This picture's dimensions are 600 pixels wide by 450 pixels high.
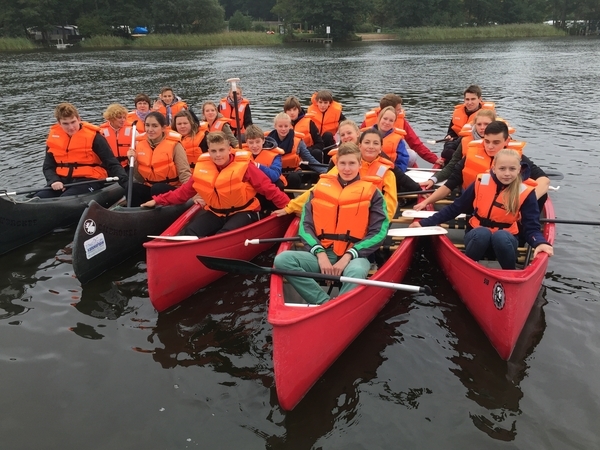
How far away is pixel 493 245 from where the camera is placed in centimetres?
429

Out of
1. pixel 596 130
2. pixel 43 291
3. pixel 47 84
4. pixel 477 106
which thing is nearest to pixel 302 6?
pixel 47 84

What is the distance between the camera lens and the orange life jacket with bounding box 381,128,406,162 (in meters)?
6.53

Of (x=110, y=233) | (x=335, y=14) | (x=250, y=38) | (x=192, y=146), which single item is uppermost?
(x=335, y=14)

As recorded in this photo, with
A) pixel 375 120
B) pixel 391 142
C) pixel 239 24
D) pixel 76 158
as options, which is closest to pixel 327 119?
pixel 375 120

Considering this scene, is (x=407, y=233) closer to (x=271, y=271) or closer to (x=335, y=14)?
(x=271, y=271)

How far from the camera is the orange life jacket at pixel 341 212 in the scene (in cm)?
429

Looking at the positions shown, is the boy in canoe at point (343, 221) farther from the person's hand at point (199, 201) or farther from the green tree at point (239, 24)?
the green tree at point (239, 24)

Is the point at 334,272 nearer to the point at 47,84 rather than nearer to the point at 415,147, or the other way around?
the point at 415,147

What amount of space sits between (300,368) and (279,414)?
347mm

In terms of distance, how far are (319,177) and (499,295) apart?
2492 millimetres

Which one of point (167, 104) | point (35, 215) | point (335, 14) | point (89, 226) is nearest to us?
point (89, 226)

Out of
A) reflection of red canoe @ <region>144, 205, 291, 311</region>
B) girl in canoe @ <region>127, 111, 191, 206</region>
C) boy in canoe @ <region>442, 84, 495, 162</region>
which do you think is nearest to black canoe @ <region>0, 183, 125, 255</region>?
girl in canoe @ <region>127, 111, 191, 206</region>

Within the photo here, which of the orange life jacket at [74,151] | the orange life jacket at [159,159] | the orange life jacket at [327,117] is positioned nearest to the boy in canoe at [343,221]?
the orange life jacket at [159,159]

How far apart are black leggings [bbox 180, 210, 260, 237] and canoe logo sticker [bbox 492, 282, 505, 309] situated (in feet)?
8.63
